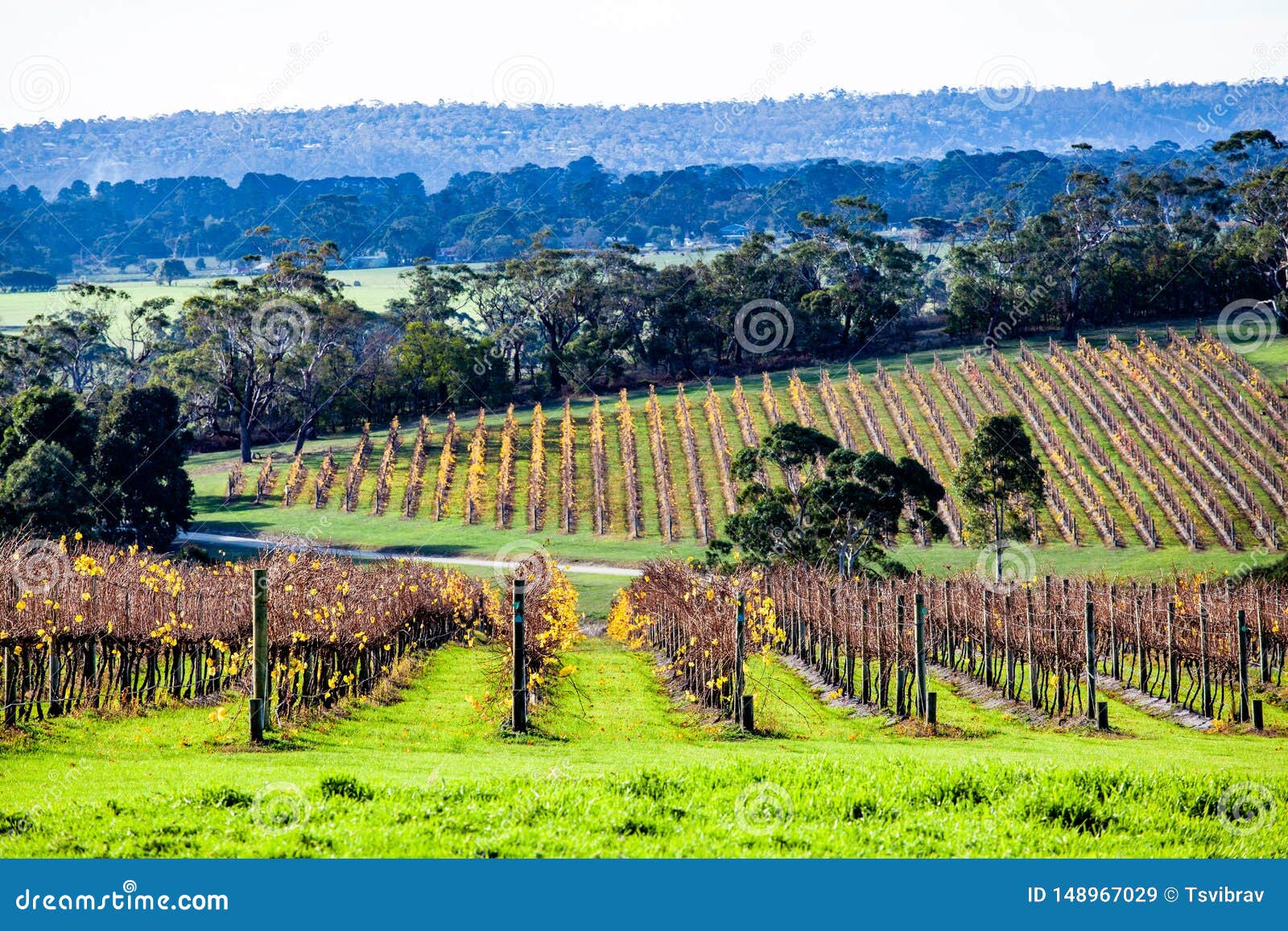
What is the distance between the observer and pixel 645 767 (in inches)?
438

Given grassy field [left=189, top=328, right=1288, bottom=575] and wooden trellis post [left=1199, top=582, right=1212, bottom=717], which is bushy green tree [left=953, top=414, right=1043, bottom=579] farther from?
wooden trellis post [left=1199, top=582, right=1212, bottom=717]

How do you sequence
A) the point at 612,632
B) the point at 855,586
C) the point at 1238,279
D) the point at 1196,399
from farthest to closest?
the point at 1238,279 → the point at 1196,399 → the point at 612,632 → the point at 855,586

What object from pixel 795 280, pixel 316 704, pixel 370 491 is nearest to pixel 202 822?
pixel 316 704

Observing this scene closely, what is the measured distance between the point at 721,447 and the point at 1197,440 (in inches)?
795

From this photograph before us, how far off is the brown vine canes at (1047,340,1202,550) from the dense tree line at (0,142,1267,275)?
92304mm

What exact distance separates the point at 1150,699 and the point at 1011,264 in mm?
59358

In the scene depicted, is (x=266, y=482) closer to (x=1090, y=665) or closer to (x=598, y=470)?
(x=598, y=470)

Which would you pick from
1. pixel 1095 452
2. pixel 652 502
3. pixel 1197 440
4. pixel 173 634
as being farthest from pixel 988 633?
pixel 1197 440

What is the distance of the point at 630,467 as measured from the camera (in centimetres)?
5769

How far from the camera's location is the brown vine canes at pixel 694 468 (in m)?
50.0

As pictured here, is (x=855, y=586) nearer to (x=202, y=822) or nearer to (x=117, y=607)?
(x=117, y=607)

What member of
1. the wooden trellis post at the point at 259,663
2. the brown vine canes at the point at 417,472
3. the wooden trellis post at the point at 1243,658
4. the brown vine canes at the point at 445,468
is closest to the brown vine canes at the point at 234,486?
the brown vine canes at the point at 417,472

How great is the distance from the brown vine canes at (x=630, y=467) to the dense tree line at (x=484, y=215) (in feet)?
287

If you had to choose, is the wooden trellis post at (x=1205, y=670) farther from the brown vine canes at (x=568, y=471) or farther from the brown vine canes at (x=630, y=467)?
the brown vine canes at (x=568, y=471)
